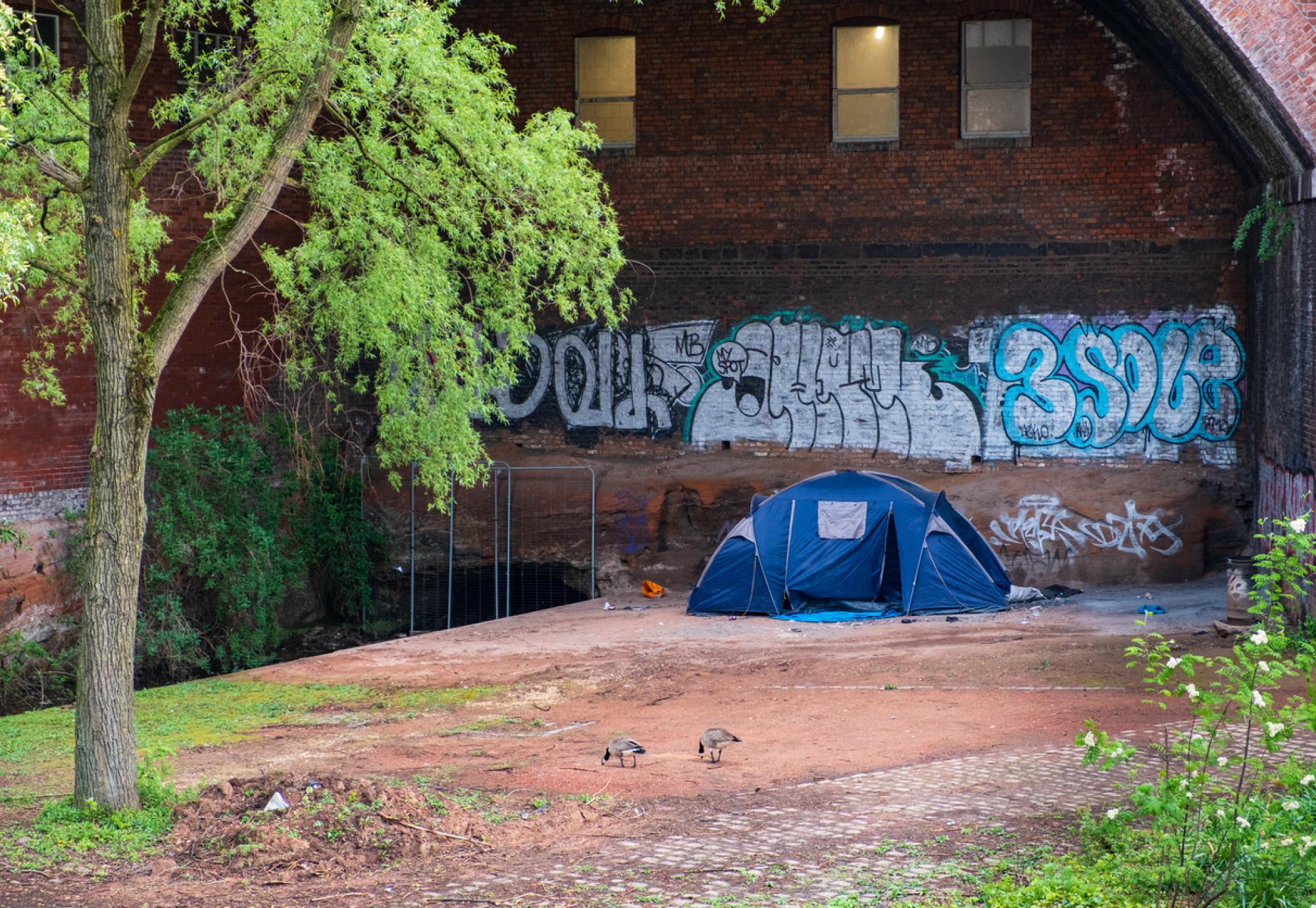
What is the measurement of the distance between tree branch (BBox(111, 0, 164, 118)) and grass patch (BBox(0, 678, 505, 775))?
4576 millimetres

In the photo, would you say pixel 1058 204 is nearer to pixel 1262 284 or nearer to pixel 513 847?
pixel 1262 284

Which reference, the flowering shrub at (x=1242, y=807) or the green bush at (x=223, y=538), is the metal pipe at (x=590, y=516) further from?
the flowering shrub at (x=1242, y=807)

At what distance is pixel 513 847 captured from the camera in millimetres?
7188

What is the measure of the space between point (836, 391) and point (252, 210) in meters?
11.4

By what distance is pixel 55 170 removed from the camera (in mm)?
7754

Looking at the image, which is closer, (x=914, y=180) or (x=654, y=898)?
(x=654, y=898)

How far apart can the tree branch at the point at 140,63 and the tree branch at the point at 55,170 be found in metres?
0.47

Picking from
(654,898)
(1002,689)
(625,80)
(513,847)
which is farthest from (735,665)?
(625,80)

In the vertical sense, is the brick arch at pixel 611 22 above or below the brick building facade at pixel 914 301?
above

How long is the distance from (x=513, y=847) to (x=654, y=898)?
4.18 feet

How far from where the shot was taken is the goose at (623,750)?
891 centimetres

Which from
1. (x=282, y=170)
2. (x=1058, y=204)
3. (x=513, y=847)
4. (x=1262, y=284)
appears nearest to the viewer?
(x=513, y=847)

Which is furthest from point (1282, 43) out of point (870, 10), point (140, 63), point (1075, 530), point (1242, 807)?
point (140, 63)

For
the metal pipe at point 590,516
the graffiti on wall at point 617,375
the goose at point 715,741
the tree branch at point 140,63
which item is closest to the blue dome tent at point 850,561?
the metal pipe at point 590,516
